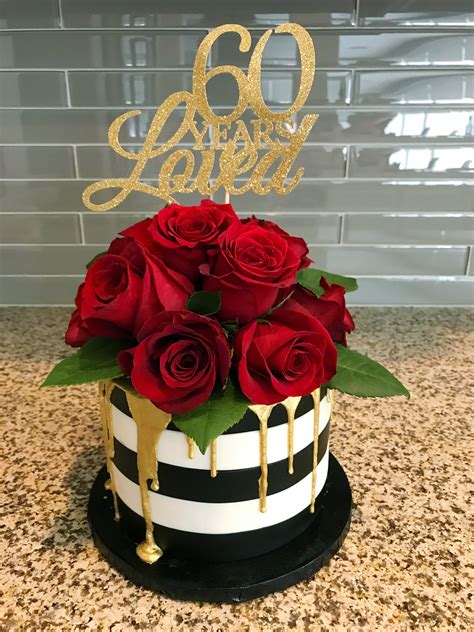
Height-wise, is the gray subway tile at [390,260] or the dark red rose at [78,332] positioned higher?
the dark red rose at [78,332]

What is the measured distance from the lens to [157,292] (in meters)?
0.45

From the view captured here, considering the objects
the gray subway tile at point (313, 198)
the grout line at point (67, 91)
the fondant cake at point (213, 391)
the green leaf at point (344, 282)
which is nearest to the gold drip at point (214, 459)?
the fondant cake at point (213, 391)

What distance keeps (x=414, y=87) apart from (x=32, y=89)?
0.71 metres

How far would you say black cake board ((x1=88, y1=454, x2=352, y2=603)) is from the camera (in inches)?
19.6

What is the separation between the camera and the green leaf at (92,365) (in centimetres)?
46

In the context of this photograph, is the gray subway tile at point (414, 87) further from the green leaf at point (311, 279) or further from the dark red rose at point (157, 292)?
the dark red rose at point (157, 292)

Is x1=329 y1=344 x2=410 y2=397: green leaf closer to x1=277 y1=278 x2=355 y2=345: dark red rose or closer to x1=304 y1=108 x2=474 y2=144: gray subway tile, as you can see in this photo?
x1=277 y1=278 x2=355 y2=345: dark red rose

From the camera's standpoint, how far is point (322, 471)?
572 mm

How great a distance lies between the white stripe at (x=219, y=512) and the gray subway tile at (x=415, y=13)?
2.84 ft

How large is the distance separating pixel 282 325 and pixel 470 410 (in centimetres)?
48

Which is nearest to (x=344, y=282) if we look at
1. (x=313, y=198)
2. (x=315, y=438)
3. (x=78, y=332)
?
(x=315, y=438)

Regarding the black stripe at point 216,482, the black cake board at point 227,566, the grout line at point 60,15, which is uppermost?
the grout line at point 60,15

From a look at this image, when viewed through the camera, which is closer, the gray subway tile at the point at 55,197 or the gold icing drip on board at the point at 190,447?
the gold icing drip on board at the point at 190,447

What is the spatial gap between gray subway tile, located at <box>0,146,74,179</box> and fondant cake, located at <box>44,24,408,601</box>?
61cm
